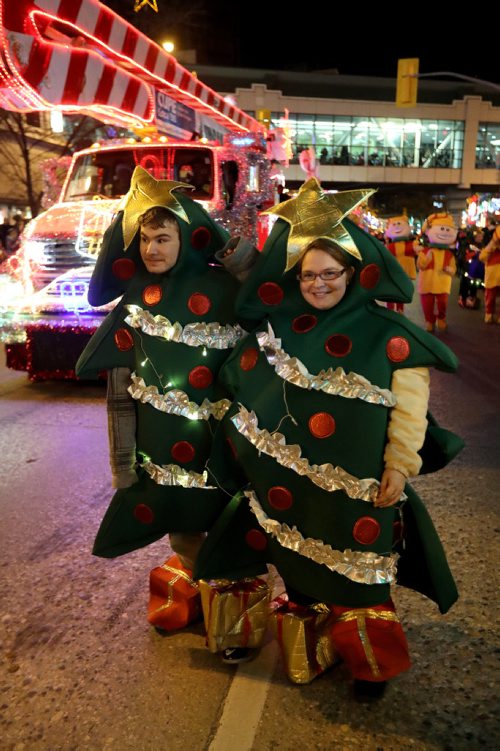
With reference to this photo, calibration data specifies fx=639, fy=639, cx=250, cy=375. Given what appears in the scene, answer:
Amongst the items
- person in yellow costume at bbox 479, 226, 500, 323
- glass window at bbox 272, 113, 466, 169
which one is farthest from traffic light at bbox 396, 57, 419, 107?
→ glass window at bbox 272, 113, 466, 169

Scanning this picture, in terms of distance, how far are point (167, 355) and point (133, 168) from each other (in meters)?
6.16

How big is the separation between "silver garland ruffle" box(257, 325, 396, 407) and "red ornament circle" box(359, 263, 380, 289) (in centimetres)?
31

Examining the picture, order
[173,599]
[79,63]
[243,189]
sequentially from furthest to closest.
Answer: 1. [243,189]
2. [79,63]
3. [173,599]

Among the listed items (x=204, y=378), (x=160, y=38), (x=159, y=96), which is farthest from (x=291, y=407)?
(x=160, y=38)

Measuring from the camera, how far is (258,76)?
146 ft

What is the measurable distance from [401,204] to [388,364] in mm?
49888

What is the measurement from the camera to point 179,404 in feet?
8.34

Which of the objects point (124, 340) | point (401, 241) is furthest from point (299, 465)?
point (401, 241)

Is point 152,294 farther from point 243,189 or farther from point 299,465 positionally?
point 243,189

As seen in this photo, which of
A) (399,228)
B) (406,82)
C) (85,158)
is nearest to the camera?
(85,158)

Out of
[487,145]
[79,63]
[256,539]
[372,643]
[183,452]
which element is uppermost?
[487,145]

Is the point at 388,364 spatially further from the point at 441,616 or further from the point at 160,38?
the point at 160,38

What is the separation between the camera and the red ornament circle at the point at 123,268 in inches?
106

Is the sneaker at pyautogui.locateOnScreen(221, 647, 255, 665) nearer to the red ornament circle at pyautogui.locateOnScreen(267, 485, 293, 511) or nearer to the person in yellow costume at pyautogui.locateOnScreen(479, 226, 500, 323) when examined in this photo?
the red ornament circle at pyautogui.locateOnScreen(267, 485, 293, 511)
